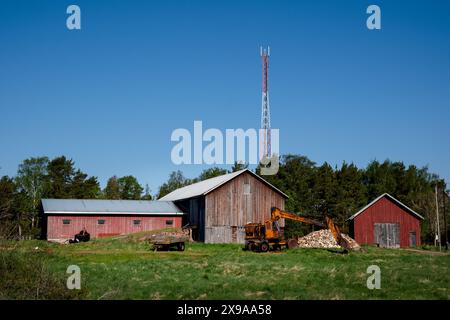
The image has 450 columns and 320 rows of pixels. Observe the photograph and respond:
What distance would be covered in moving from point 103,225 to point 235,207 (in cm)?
1486

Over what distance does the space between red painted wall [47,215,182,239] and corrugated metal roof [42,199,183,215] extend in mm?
670

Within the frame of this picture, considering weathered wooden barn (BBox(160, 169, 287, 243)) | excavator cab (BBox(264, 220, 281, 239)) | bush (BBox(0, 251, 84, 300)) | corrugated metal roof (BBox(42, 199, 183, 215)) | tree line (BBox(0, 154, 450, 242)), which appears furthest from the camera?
tree line (BBox(0, 154, 450, 242))

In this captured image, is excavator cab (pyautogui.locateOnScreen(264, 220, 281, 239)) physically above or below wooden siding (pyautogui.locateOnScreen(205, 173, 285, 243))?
below

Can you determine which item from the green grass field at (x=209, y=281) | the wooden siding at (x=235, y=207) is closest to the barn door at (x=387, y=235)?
the wooden siding at (x=235, y=207)

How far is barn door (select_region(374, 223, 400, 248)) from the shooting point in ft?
164

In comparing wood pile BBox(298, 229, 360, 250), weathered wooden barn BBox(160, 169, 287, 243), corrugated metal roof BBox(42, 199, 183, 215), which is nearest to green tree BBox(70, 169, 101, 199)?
corrugated metal roof BBox(42, 199, 183, 215)

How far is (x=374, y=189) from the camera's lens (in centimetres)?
8225

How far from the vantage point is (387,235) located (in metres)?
49.9

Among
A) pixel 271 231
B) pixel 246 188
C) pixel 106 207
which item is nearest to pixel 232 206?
pixel 246 188

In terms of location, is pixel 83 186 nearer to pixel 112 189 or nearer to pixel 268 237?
pixel 112 189

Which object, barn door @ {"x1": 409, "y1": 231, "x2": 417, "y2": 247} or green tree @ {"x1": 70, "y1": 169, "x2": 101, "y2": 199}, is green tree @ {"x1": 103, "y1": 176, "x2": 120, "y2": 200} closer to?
green tree @ {"x1": 70, "y1": 169, "x2": 101, "y2": 199}

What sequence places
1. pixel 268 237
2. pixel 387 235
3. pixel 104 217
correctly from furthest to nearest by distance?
1. pixel 104 217
2. pixel 387 235
3. pixel 268 237
